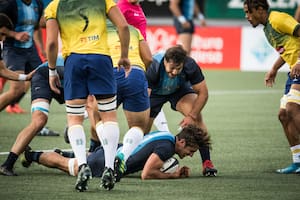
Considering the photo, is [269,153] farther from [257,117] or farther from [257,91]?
[257,91]

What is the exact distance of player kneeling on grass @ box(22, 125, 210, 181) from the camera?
9.72 metres

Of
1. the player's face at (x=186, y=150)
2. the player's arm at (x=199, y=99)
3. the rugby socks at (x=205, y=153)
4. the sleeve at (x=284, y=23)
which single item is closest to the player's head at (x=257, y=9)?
the sleeve at (x=284, y=23)

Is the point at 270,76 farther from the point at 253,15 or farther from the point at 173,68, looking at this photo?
the point at 173,68

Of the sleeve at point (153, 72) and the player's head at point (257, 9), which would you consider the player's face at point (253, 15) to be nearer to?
the player's head at point (257, 9)

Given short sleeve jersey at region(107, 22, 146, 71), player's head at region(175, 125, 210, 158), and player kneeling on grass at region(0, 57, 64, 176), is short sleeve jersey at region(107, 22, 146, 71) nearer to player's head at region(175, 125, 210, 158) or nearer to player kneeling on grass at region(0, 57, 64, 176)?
player kneeling on grass at region(0, 57, 64, 176)

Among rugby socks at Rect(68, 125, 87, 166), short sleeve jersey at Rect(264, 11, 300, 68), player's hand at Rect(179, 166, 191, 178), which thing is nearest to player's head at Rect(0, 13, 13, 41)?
rugby socks at Rect(68, 125, 87, 166)

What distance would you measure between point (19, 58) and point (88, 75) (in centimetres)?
434

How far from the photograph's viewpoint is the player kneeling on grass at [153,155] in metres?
9.72

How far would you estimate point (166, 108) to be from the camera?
17.8m

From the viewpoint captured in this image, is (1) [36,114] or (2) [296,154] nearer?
(1) [36,114]

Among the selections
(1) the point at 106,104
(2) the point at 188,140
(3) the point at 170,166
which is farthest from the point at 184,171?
(1) the point at 106,104

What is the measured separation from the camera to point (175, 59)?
33.6 feet

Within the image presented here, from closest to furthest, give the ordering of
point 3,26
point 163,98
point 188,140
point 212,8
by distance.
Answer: point 188,140 < point 3,26 < point 163,98 < point 212,8

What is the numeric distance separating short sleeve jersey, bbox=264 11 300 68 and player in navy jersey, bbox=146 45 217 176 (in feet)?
2.92
